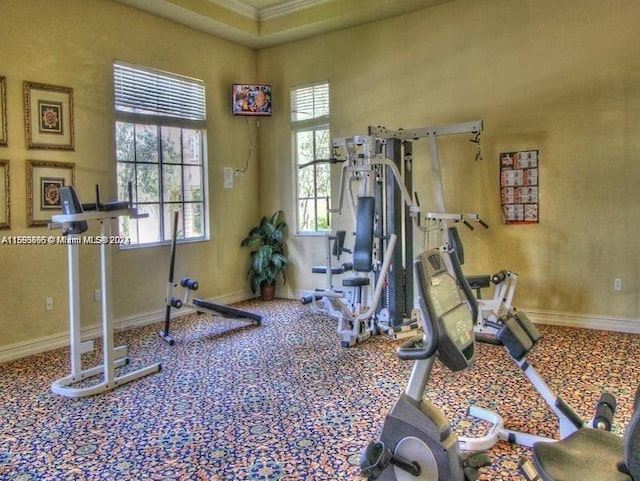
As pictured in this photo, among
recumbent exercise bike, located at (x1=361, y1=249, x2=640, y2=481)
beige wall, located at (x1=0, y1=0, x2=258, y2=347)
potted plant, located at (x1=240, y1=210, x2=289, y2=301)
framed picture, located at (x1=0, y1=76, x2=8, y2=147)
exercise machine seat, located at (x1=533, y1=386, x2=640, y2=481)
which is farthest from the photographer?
potted plant, located at (x1=240, y1=210, x2=289, y2=301)

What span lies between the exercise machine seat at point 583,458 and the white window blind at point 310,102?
5.37m

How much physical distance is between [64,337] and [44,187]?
4.86 ft

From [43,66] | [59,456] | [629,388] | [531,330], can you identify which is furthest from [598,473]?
[43,66]

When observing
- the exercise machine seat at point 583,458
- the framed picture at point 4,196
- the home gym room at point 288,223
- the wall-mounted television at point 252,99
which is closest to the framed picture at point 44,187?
the home gym room at point 288,223

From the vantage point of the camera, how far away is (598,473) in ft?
5.43

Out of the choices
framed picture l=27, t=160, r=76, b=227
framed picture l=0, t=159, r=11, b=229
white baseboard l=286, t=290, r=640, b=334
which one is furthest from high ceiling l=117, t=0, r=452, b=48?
white baseboard l=286, t=290, r=640, b=334

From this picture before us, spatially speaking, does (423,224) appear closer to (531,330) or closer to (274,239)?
(274,239)

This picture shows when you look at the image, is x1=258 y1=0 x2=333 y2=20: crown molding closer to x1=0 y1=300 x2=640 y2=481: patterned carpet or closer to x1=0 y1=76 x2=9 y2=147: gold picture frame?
x1=0 y1=76 x2=9 y2=147: gold picture frame

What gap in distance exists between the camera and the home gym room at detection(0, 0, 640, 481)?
10.1 ft

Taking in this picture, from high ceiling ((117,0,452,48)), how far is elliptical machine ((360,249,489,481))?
4.48 m

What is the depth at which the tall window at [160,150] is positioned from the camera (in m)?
5.47

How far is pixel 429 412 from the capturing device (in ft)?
6.89

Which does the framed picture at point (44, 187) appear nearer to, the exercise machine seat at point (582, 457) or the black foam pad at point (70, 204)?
the black foam pad at point (70, 204)

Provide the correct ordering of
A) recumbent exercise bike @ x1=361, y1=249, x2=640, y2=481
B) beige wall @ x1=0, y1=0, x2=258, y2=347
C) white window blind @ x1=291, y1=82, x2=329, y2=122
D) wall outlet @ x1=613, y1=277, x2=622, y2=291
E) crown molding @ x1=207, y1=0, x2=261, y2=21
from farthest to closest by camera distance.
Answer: white window blind @ x1=291, y1=82, x2=329, y2=122, crown molding @ x1=207, y1=0, x2=261, y2=21, wall outlet @ x1=613, y1=277, x2=622, y2=291, beige wall @ x1=0, y1=0, x2=258, y2=347, recumbent exercise bike @ x1=361, y1=249, x2=640, y2=481
